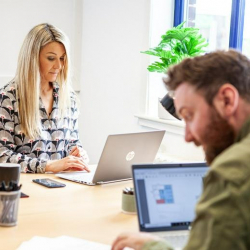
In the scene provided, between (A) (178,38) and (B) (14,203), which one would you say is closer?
(B) (14,203)

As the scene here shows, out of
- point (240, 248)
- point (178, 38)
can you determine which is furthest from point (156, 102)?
point (240, 248)

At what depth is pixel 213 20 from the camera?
3.90 meters

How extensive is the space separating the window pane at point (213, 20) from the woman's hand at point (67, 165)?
1.64 m

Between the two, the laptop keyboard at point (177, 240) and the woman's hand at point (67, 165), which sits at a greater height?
the laptop keyboard at point (177, 240)

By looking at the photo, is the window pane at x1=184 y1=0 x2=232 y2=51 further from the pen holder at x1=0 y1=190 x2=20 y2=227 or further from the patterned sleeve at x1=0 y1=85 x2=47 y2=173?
the pen holder at x1=0 y1=190 x2=20 y2=227

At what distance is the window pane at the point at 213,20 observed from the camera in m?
3.81

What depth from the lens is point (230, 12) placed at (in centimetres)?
377

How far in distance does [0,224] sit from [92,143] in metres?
2.94

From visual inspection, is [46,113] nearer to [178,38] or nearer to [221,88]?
[178,38]

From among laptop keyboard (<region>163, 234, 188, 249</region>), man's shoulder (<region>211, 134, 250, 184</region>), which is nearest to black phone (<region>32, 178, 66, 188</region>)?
laptop keyboard (<region>163, 234, 188, 249</region>)

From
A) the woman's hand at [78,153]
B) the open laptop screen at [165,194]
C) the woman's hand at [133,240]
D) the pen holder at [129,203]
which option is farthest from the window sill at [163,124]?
the woman's hand at [133,240]

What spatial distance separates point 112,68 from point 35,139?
1.79 meters

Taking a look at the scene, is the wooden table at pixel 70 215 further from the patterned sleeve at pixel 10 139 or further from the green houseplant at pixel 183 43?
the green houseplant at pixel 183 43

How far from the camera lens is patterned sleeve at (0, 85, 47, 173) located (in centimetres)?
264
